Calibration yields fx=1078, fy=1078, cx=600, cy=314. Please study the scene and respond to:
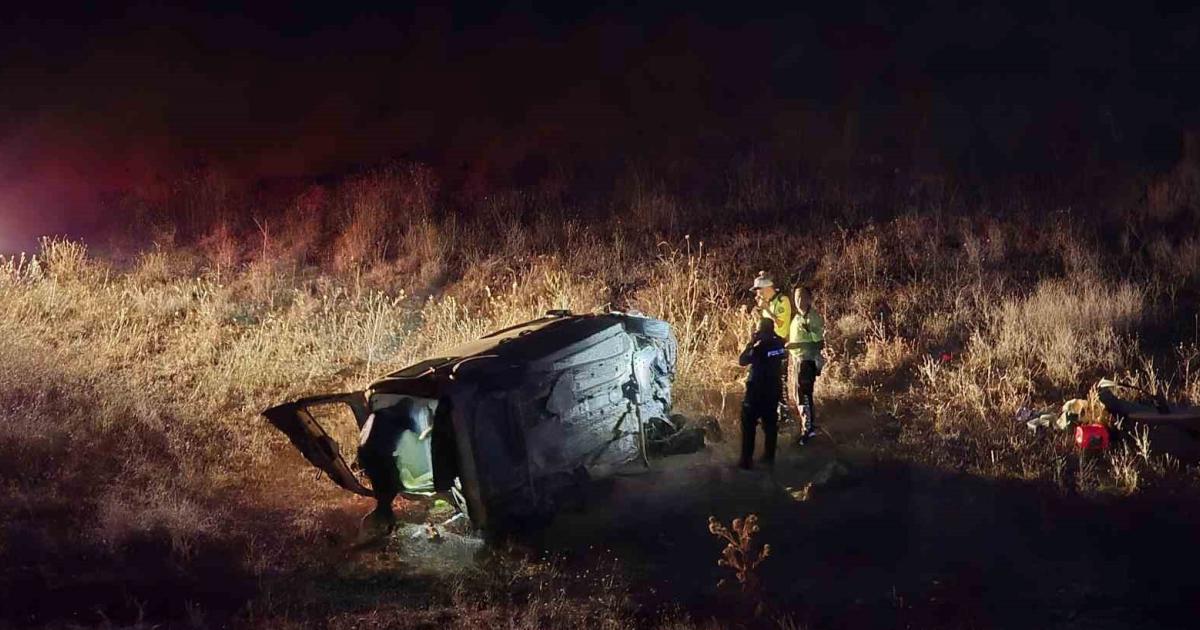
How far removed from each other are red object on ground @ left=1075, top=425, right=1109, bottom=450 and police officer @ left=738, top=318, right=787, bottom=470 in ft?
8.39

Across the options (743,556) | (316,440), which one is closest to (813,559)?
(743,556)

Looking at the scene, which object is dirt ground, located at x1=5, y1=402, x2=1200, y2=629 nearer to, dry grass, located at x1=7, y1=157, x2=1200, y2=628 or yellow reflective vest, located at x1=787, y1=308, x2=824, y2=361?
dry grass, located at x1=7, y1=157, x2=1200, y2=628

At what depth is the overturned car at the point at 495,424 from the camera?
698 centimetres

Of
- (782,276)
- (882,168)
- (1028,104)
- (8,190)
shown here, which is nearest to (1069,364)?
(782,276)

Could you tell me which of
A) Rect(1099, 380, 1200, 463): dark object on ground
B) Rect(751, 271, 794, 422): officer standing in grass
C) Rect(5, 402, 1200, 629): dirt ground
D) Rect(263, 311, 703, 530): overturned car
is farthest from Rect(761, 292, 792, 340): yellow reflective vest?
Rect(1099, 380, 1200, 463): dark object on ground

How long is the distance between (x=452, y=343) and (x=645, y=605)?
534 centimetres

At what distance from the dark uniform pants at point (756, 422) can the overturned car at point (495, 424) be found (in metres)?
1.00

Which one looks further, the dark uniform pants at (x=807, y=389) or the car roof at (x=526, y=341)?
the dark uniform pants at (x=807, y=389)

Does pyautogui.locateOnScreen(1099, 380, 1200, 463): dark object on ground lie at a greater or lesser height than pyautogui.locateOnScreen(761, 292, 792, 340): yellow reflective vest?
lesser

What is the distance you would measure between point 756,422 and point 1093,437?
2801 mm

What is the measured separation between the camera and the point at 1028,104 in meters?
21.2

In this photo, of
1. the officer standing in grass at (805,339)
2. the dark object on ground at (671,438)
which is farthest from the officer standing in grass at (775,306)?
the dark object on ground at (671,438)

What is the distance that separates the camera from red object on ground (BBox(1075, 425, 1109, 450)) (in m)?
8.86

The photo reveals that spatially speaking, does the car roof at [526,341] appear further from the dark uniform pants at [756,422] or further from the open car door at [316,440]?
the dark uniform pants at [756,422]
